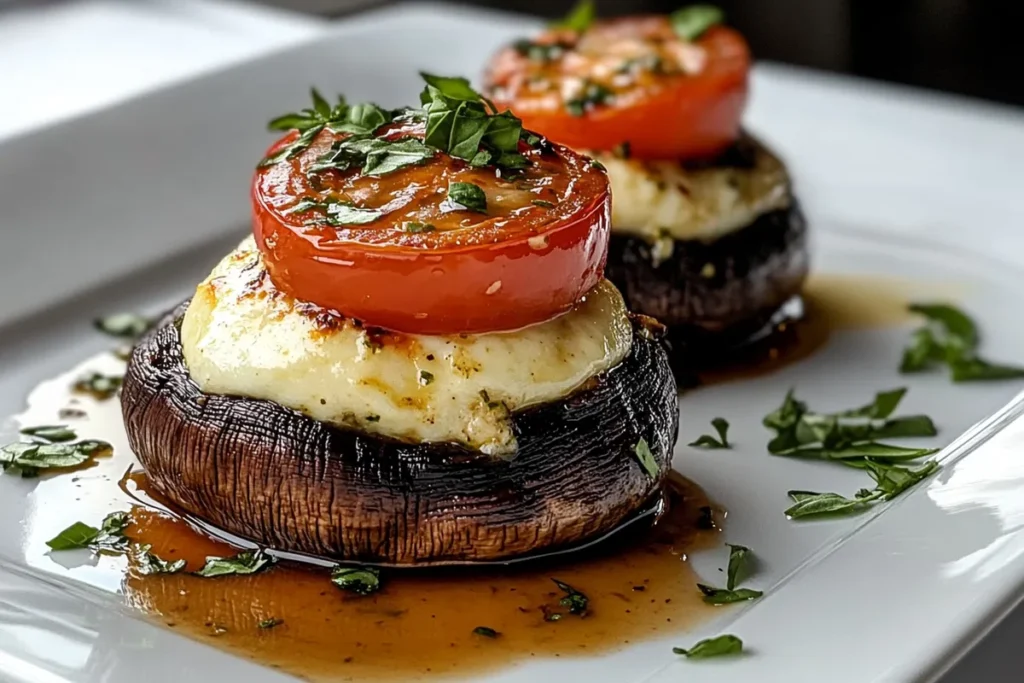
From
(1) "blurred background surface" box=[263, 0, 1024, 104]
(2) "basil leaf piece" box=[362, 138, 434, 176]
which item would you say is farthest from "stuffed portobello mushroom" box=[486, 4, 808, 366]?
(1) "blurred background surface" box=[263, 0, 1024, 104]

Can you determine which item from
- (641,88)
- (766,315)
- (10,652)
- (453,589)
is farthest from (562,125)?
(10,652)

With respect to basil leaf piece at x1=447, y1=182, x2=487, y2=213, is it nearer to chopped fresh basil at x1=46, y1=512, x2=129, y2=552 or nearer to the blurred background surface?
chopped fresh basil at x1=46, y1=512, x2=129, y2=552

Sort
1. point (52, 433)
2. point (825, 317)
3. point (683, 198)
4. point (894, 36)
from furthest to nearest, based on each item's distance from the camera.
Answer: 1. point (894, 36)
2. point (825, 317)
3. point (683, 198)
4. point (52, 433)

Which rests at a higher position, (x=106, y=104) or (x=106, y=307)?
(x=106, y=104)

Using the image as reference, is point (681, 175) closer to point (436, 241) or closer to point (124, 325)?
point (436, 241)

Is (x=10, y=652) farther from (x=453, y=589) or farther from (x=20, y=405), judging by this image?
(x=20, y=405)

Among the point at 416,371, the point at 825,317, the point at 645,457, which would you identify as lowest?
the point at 825,317

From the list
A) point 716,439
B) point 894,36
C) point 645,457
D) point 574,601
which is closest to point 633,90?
point 716,439

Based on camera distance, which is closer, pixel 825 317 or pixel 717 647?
pixel 717 647
